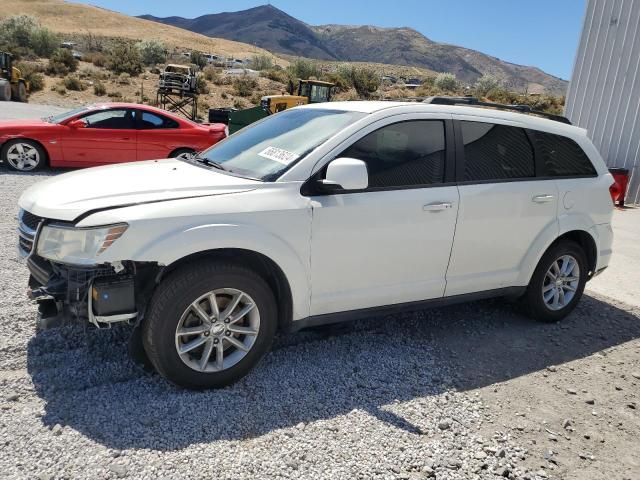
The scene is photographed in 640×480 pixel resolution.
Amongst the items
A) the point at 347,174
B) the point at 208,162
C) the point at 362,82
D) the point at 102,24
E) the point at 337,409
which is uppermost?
the point at 102,24

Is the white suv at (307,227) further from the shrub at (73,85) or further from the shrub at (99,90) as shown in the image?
the shrub at (73,85)

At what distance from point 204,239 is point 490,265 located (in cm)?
241

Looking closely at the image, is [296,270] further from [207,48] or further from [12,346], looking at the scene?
[207,48]

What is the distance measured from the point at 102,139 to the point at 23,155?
146 centimetres

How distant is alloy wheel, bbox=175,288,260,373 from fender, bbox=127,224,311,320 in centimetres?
29

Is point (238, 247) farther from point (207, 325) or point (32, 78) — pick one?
point (32, 78)

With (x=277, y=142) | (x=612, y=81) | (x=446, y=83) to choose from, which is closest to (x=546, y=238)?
(x=277, y=142)

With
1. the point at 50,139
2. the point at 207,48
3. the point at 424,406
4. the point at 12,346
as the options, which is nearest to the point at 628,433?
the point at 424,406

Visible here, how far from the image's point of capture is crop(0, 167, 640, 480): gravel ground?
285 cm

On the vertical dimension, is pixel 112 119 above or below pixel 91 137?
above

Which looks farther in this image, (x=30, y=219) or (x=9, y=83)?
(x=9, y=83)

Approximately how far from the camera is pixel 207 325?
335cm

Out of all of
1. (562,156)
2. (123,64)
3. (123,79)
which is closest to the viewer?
(562,156)

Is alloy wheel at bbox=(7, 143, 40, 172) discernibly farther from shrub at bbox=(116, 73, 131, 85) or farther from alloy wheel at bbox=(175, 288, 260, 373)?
shrub at bbox=(116, 73, 131, 85)
